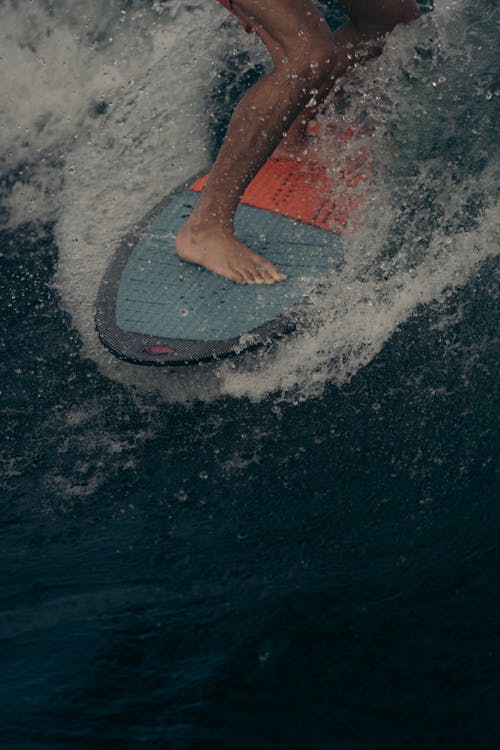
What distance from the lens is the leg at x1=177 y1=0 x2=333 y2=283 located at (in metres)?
2.93

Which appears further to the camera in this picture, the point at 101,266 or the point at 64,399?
the point at 101,266

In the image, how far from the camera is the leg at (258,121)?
2.93 meters

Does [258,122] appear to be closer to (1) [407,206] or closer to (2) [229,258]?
(2) [229,258]

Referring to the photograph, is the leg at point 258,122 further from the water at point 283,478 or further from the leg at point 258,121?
the water at point 283,478

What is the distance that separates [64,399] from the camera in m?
3.04

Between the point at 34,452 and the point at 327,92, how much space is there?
1.79 meters

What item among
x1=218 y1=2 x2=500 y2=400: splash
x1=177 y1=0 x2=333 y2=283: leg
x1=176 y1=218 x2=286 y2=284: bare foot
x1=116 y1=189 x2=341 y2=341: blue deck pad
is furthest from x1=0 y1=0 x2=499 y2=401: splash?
x1=177 y1=0 x2=333 y2=283: leg

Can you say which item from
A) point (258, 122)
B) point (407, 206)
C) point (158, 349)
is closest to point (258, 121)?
point (258, 122)

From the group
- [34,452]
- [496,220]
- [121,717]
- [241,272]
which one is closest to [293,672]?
[121,717]

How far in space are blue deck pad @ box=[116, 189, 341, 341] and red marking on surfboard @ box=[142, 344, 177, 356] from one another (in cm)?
6

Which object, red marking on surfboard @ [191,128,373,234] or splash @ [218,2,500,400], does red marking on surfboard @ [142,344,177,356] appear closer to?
splash @ [218,2,500,400]

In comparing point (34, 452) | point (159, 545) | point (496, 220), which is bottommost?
point (496, 220)

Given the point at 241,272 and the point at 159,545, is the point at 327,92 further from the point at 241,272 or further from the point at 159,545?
the point at 159,545

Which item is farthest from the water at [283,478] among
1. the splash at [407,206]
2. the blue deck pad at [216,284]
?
the blue deck pad at [216,284]
